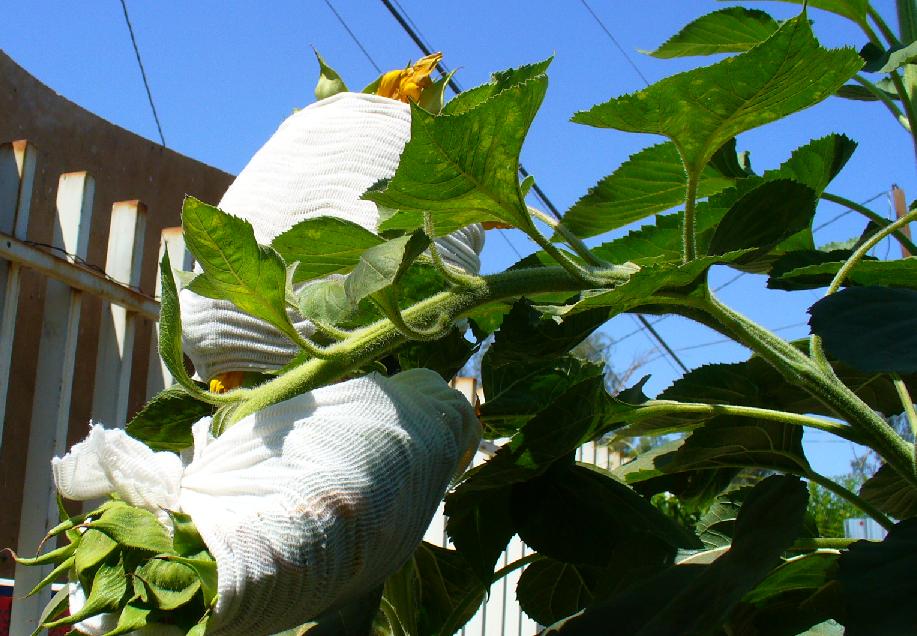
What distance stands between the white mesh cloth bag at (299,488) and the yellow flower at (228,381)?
0.12 m

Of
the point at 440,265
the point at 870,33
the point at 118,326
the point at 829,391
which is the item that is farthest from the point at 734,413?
the point at 118,326

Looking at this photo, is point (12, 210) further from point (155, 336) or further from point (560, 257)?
point (560, 257)

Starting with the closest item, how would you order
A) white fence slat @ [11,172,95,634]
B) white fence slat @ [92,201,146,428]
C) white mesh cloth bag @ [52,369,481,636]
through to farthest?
white mesh cloth bag @ [52,369,481,636] < white fence slat @ [11,172,95,634] < white fence slat @ [92,201,146,428]

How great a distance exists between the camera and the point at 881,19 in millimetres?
634

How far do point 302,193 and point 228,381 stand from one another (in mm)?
98


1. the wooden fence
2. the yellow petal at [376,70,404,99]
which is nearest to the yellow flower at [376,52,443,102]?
the yellow petal at [376,70,404,99]

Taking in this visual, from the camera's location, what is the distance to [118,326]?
1.96 meters

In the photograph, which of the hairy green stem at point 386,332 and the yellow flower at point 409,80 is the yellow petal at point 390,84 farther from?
the hairy green stem at point 386,332

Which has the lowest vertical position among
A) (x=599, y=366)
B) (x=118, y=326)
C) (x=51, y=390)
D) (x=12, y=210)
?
(x=599, y=366)

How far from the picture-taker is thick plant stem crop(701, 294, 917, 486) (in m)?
0.42

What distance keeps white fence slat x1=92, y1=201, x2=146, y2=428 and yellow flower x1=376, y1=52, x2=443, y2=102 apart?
145 cm

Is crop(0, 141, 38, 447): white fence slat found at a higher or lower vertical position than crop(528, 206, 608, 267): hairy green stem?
higher

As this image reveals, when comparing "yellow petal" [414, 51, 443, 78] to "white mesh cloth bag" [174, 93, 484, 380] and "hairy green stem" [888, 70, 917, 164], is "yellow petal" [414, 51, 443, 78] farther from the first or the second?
"hairy green stem" [888, 70, 917, 164]

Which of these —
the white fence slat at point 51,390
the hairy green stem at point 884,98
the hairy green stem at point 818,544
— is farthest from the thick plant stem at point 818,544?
the white fence slat at point 51,390
